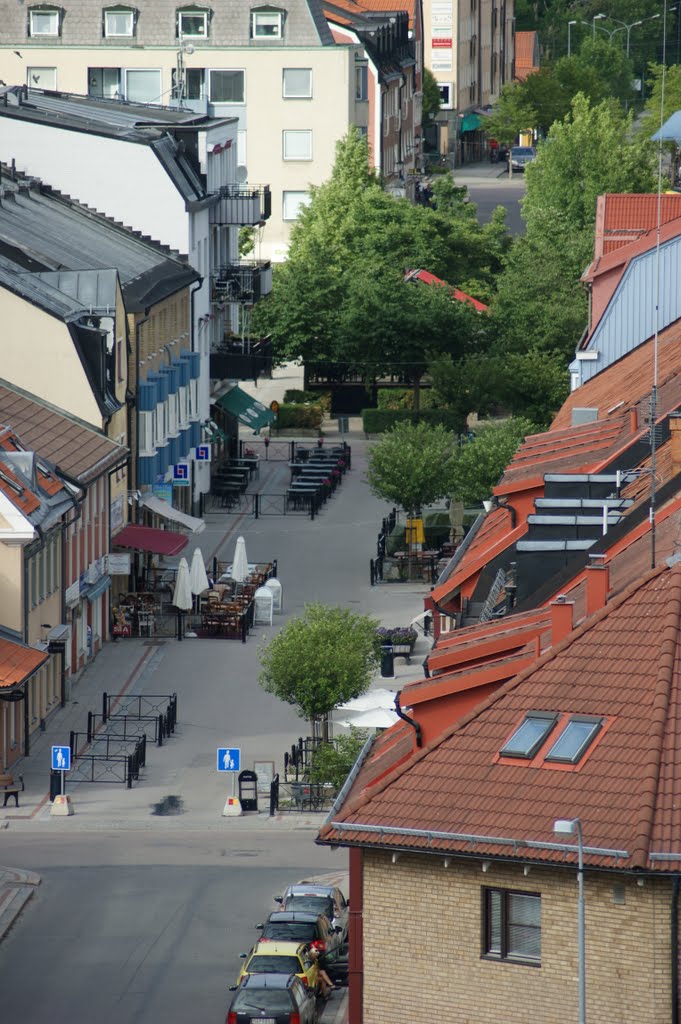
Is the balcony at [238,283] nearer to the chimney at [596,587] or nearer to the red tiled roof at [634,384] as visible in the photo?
the red tiled roof at [634,384]

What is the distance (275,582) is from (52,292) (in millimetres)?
11147

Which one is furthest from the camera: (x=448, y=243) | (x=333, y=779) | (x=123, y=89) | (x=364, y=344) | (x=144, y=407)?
(x=123, y=89)

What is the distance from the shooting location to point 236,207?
9262 centimetres

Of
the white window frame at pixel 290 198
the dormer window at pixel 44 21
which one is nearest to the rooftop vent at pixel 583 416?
the white window frame at pixel 290 198

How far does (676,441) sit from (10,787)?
21.0 m

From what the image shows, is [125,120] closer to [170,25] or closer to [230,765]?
[170,25]

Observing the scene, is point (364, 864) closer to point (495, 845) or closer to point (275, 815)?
point (495, 845)

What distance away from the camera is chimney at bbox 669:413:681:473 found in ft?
132

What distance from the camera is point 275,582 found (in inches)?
2808

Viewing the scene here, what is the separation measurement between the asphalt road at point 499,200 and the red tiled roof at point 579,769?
121703 millimetres

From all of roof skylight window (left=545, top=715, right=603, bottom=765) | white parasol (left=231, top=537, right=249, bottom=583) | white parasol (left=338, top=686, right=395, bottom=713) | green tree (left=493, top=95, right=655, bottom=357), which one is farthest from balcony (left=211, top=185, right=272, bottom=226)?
roof skylight window (left=545, top=715, right=603, bottom=765)

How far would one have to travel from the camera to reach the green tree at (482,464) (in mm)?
75812

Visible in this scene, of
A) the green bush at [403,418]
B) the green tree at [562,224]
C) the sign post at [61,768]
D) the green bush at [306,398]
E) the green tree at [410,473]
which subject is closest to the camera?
the sign post at [61,768]

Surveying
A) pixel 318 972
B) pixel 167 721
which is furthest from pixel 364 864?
pixel 167 721
